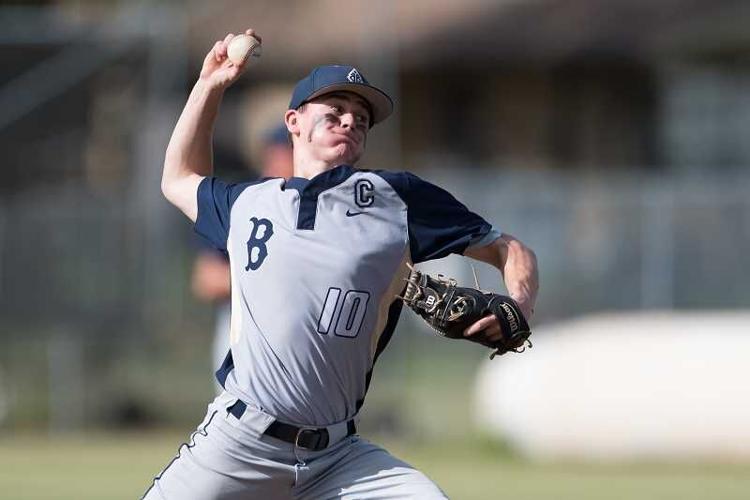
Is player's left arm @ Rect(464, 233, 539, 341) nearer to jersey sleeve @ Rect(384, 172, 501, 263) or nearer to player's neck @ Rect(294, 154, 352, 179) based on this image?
jersey sleeve @ Rect(384, 172, 501, 263)

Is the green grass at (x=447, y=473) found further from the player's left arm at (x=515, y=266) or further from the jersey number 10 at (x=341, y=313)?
the jersey number 10 at (x=341, y=313)

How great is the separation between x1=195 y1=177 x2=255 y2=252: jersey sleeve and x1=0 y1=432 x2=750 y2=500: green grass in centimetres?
462

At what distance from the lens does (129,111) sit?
873 inches

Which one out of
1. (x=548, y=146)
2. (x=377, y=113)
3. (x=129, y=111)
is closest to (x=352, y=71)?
(x=377, y=113)

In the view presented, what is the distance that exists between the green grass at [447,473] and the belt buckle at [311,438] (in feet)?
15.7

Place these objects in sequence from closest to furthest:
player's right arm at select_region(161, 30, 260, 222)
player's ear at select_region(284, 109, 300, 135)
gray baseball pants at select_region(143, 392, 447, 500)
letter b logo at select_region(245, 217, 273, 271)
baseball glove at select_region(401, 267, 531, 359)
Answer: baseball glove at select_region(401, 267, 531, 359) → gray baseball pants at select_region(143, 392, 447, 500) → letter b logo at select_region(245, 217, 273, 271) → player's ear at select_region(284, 109, 300, 135) → player's right arm at select_region(161, 30, 260, 222)

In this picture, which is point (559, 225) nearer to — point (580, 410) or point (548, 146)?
point (580, 410)

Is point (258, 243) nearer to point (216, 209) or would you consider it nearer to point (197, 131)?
point (216, 209)

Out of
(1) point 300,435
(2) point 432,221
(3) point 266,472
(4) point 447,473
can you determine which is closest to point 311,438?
(1) point 300,435

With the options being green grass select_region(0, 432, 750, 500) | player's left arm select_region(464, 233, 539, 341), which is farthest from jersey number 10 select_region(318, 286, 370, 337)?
green grass select_region(0, 432, 750, 500)

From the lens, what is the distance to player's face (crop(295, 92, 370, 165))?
5652 mm

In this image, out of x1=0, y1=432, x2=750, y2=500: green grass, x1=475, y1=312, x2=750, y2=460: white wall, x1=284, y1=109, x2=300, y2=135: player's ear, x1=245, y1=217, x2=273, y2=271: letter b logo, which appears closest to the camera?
x1=245, y1=217, x2=273, y2=271: letter b logo

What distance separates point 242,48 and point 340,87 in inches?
18.9

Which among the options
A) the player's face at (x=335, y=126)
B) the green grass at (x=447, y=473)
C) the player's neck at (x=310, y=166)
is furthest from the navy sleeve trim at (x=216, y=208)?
the green grass at (x=447, y=473)
